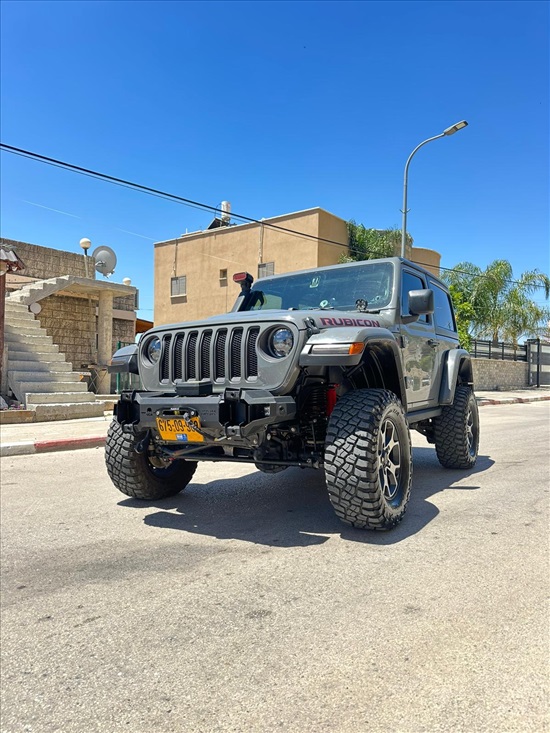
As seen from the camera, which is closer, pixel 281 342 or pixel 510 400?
pixel 281 342

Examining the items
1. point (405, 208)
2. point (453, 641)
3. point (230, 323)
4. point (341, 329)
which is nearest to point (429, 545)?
point (453, 641)

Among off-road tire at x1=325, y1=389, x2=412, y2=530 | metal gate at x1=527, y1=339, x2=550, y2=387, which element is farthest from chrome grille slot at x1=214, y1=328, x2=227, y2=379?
metal gate at x1=527, y1=339, x2=550, y2=387

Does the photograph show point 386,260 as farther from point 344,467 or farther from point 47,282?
point 47,282

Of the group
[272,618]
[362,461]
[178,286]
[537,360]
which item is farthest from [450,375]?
[537,360]

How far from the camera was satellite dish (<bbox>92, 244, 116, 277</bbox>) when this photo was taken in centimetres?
1872

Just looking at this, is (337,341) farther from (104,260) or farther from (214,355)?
(104,260)

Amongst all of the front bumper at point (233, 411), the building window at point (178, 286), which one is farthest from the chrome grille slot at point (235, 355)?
the building window at point (178, 286)

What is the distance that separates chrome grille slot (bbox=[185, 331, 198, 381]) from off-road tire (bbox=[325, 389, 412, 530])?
1.03 metres

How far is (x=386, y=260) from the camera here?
5082 mm

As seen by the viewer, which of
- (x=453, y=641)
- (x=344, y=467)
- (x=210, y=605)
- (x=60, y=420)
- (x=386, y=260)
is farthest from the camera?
(x=60, y=420)

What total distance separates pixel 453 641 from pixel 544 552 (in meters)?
1.48

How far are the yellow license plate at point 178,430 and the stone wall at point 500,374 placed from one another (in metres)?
22.5

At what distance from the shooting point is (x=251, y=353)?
364cm

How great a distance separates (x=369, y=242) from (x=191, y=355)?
74.9 feet
